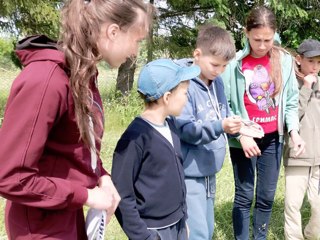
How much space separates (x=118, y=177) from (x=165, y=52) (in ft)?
27.9

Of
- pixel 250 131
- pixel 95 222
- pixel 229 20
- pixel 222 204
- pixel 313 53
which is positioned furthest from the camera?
pixel 229 20

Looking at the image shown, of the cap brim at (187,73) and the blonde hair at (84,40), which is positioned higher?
the blonde hair at (84,40)

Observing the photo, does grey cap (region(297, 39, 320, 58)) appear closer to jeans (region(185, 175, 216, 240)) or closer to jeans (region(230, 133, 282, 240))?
jeans (region(230, 133, 282, 240))

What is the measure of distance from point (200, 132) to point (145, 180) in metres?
0.46

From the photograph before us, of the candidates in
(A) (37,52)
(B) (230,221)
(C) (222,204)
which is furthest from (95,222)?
(C) (222,204)

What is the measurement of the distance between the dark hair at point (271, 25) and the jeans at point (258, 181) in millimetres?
371

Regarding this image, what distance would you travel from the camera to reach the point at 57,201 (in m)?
1.23

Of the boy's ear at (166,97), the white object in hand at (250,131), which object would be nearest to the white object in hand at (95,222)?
the boy's ear at (166,97)

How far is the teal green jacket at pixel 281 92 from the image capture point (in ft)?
9.07

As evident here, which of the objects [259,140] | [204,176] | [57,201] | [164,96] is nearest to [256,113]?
[259,140]

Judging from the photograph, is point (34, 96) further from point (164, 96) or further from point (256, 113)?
point (256, 113)

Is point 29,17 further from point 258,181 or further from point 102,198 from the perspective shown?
point 102,198

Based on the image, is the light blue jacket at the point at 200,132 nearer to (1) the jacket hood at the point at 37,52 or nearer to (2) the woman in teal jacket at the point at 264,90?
(2) the woman in teal jacket at the point at 264,90

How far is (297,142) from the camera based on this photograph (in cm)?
277
